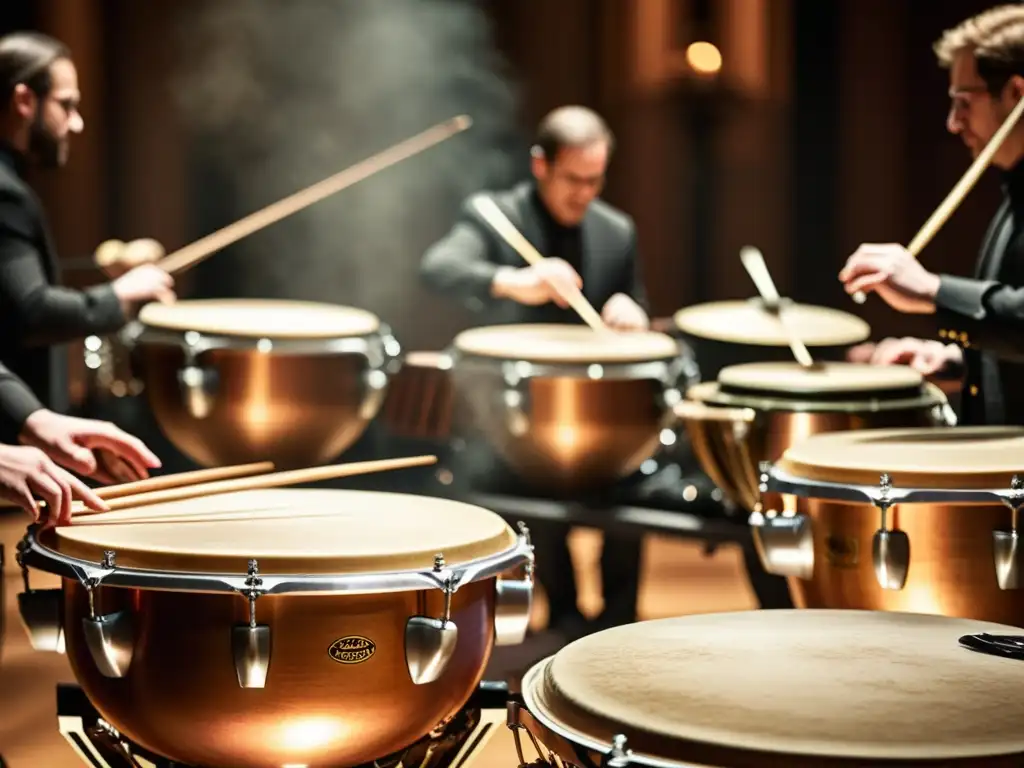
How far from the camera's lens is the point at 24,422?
251cm

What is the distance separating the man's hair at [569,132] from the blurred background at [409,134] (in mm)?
1526

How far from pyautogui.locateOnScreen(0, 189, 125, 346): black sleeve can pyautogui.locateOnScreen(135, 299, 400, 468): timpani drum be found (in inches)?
12.9

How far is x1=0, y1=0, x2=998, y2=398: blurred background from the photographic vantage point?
5.84 metres

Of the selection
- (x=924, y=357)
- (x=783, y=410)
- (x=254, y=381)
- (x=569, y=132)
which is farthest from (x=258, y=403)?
(x=924, y=357)

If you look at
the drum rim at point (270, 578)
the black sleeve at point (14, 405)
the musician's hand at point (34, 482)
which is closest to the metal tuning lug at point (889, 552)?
the drum rim at point (270, 578)

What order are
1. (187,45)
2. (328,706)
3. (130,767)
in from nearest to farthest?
(328,706), (130,767), (187,45)

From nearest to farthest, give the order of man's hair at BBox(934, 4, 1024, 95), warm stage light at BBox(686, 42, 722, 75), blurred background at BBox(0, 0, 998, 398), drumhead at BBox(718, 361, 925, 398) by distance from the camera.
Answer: man's hair at BBox(934, 4, 1024, 95) < drumhead at BBox(718, 361, 925, 398) < warm stage light at BBox(686, 42, 722, 75) < blurred background at BBox(0, 0, 998, 398)

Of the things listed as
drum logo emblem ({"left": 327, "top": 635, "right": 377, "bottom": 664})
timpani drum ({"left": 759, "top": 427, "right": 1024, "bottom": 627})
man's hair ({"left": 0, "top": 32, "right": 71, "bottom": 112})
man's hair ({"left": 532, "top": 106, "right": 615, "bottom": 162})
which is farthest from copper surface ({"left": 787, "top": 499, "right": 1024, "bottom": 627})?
man's hair ({"left": 0, "top": 32, "right": 71, "bottom": 112})

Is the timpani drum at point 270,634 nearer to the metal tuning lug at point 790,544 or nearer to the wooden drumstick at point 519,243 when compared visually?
the metal tuning lug at point 790,544

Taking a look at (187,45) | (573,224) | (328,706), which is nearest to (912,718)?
(328,706)

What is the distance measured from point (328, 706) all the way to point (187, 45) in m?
4.37

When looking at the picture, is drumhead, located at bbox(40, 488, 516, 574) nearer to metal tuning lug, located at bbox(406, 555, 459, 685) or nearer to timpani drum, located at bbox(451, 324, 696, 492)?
metal tuning lug, located at bbox(406, 555, 459, 685)

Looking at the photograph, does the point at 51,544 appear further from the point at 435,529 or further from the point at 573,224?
the point at 573,224

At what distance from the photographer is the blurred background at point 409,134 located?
19.2 feet
